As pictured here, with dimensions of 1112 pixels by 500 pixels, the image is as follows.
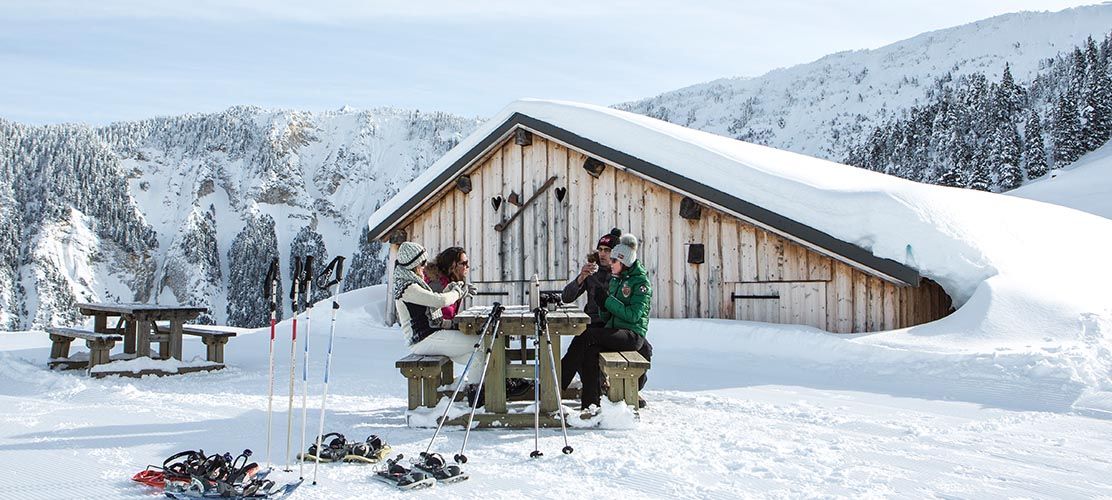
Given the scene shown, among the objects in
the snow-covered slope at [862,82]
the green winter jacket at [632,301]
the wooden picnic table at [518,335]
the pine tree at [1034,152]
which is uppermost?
the snow-covered slope at [862,82]

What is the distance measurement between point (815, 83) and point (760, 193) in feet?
291

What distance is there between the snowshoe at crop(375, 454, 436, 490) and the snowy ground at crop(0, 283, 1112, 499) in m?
0.07

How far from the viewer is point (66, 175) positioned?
290ft

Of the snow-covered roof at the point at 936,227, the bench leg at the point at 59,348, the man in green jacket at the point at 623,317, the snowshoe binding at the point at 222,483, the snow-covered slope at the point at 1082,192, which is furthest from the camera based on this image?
the snow-covered slope at the point at 1082,192

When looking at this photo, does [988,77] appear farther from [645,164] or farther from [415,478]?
[415,478]

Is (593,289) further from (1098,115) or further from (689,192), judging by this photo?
(1098,115)

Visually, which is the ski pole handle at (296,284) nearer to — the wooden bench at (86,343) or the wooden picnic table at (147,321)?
the wooden picnic table at (147,321)

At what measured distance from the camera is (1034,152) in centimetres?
3778

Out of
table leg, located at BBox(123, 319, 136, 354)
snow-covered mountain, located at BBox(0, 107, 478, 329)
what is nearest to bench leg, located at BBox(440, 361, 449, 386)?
table leg, located at BBox(123, 319, 136, 354)

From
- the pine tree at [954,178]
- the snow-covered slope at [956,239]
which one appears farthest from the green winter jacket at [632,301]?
the pine tree at [954,178]

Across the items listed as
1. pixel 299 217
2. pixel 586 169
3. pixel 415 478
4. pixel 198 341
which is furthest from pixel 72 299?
pixel 415 478

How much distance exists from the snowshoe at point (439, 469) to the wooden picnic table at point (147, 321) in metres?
6.21

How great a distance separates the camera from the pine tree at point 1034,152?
3728 centimetres

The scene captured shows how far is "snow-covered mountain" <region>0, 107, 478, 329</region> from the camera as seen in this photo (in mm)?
80438
